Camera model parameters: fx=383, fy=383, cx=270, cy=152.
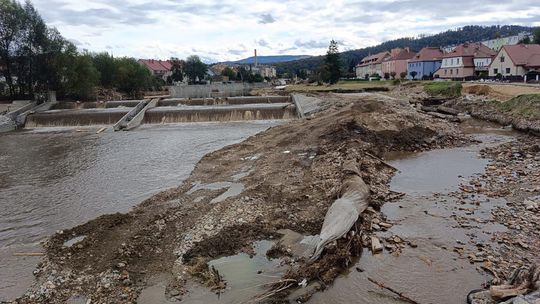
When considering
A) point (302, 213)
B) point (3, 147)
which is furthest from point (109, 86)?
point (302, 213)

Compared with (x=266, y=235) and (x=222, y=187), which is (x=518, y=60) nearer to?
(x=222, y=187)

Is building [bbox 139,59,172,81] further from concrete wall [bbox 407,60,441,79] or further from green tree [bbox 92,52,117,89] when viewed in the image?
concrete wall [bbox 407,60,441,79]

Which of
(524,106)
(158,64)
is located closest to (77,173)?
(524,106)

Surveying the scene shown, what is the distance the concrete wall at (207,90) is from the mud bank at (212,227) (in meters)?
48.8

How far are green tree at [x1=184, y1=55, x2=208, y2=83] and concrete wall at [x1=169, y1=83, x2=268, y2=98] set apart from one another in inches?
1669

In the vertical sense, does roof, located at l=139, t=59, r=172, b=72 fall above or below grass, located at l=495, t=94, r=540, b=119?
above

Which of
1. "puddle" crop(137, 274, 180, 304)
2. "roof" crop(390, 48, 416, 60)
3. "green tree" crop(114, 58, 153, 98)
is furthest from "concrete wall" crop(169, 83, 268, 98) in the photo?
"puddle" crop(137, 274, 180, 304)

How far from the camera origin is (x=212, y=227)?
33.6 ft

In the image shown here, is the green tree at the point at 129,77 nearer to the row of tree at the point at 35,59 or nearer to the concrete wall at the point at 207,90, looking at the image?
the concrete wall at the point at 207,90

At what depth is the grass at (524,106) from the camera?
2581 centimetres

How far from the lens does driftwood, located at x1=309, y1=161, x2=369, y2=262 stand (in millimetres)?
8828

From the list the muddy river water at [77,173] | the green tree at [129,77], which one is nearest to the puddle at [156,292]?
the muddy river water at [77,173]

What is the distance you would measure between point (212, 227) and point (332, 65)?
230 feet

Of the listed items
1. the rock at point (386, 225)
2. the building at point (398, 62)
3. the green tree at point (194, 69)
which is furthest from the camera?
the green tree at point (194, 69)
